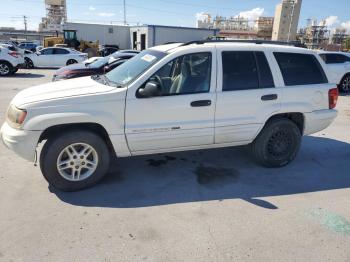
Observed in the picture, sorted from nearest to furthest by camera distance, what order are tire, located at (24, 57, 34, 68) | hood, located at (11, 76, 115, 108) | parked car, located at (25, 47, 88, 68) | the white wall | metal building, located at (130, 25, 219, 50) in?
1. hood, located at (11, 76, 115, 108)
2. tire, located at (24, 57, 34, 68)
3. parked car, located at (25, 47, 88, 68)
4. metal building, located at (130, 25, 219, 50)
5. the white wall

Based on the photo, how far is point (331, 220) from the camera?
11.0ft

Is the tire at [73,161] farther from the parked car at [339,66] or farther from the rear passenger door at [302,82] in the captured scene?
the parked car at [339,66]

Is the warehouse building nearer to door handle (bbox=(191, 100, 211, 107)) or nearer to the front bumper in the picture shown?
door handle (bbox=(191, 100, 211, 107))

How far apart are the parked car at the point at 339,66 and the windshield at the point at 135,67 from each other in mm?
9628

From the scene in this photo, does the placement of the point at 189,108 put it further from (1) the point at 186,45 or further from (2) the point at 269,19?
(2) the point at 269,19

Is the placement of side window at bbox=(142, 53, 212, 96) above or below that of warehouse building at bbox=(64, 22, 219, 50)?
below

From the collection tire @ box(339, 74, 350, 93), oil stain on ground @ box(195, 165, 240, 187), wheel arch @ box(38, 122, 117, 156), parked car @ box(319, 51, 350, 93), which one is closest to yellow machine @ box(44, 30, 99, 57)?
parked car @ box(319, 51, 350, 93)

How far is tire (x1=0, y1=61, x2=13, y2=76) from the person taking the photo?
14.6 m

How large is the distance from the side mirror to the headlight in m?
1.32

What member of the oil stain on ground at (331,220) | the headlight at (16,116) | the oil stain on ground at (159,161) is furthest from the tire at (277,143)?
the headlight at (16,116)

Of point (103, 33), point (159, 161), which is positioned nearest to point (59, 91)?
point (159, 161)

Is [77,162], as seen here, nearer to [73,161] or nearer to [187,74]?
[73,161]

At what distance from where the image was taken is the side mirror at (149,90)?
3586 millimetres

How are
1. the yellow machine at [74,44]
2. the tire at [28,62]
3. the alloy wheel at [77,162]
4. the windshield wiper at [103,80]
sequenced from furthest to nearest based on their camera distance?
the yellow machine at [74,44] → the tire at [28,62] → the windshield wiper at [103,80] → the alloy wheel at [77,162]
